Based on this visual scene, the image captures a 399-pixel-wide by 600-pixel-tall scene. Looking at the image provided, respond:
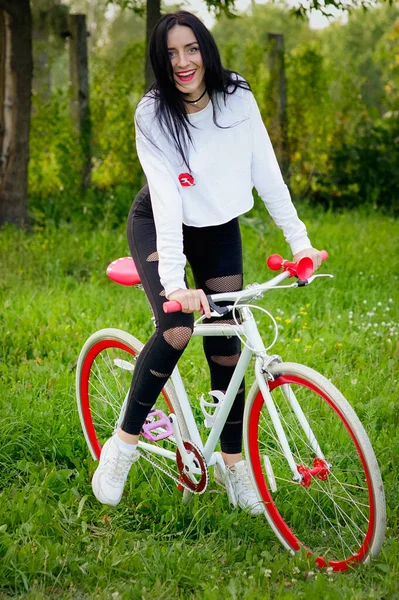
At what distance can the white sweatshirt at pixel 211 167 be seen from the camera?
9.30 feet

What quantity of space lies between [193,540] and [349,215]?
21.4 ft

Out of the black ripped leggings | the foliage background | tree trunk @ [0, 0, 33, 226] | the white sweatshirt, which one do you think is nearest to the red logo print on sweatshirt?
the white sweatshirt

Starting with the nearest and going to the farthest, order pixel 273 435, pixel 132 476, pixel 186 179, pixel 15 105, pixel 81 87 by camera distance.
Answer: pixel 186 179 → pixel 273 435 → pixel 132 476 → pixel 15 105 → pixel 81 87

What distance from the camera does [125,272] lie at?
10.3 ft

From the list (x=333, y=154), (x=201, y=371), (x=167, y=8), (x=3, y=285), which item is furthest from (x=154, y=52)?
(x=333, y=154)

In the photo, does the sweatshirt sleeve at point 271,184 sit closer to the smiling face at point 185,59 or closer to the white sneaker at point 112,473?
the smiling face at point 185,59

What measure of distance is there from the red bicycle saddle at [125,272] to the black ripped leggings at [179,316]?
8 cm

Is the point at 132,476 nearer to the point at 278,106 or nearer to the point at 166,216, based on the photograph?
the point at 166,216

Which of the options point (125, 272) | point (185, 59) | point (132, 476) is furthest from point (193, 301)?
point (132, 476)

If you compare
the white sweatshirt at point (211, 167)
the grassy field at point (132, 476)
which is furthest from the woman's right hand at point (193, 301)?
the grassy field at point (132, 476)

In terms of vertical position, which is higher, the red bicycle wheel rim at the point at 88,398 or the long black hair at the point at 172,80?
the long black hair at the point at 172,80

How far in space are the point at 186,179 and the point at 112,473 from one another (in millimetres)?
1139

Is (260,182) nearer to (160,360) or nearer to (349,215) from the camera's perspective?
(160,360)

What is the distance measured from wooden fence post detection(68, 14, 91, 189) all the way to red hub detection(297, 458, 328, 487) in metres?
6.94
